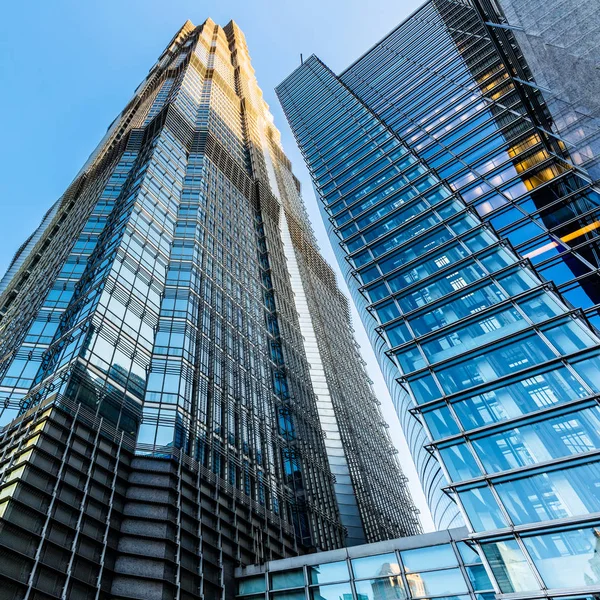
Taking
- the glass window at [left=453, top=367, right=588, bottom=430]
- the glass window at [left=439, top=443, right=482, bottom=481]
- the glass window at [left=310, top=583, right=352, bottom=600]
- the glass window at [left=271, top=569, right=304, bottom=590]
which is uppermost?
the glass window at [left=453, top=367, right=588, bottom=430]

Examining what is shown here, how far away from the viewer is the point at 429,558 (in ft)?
61.6

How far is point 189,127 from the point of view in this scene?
61.6 m

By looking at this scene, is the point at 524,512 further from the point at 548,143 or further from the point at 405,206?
the point at 548,143

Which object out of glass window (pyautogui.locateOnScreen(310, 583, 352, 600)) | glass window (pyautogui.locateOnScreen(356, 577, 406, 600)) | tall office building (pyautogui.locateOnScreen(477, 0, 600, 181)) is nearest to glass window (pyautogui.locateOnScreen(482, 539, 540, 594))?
glass window (pyautogui.locateOnScreen(356, 577, 406, 600))

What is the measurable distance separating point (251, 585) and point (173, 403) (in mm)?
10558

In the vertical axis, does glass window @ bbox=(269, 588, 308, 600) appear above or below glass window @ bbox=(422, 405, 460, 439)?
below

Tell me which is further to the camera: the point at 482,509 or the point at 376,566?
the point at 376,566

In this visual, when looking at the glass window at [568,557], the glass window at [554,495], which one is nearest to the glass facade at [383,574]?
the glass window at [554,495]

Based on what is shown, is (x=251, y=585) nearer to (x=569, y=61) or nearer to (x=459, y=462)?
(x=459, y=462)

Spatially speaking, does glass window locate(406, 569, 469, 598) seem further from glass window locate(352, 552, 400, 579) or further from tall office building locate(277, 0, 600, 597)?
tall office building locate(277, 0, 600, 597)

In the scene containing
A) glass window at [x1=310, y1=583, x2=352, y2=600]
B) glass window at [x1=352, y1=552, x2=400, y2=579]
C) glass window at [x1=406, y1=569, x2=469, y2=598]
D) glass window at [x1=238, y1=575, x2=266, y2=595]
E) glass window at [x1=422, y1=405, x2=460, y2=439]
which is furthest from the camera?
glass window at [x1=238, y1=575, x2=266, y2=595]

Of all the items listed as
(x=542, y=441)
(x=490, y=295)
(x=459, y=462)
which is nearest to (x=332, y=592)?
(x=459, y=462)

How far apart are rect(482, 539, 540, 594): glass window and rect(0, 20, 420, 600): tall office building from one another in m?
12.8

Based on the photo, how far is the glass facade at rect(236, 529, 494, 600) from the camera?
692 inches
